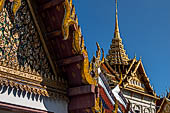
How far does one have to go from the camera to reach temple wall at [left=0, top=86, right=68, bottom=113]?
398cm

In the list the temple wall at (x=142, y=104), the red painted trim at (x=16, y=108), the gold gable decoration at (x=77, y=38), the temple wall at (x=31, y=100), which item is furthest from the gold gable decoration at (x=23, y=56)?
the temple wall at (x=142, y=104)

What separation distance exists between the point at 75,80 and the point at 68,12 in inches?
42.2

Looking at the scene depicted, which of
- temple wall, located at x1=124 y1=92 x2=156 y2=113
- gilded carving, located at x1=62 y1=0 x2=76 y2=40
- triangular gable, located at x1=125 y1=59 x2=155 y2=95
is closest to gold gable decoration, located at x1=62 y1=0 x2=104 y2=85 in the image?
gilded carving, located at x1=62 y1=0 x2=76 y2=40

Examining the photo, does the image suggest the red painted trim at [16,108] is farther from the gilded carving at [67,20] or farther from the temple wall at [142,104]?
the temple wall at [142,104]

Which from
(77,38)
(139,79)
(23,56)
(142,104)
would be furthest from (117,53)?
(23,56)

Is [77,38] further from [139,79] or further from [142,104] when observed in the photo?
[139,79]

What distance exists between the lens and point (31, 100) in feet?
14.1

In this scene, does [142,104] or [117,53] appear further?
[117,53]

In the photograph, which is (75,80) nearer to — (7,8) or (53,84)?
(53,84)

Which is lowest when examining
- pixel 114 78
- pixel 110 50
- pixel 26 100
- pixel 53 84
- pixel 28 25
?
pixel 26 100

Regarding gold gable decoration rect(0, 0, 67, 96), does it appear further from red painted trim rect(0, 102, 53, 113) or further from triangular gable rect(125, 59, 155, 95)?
triangular gable rect(125, 59, 155, 95)

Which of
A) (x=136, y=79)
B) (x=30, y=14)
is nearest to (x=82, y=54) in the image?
(x=30, y=14)

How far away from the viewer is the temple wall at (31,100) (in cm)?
398

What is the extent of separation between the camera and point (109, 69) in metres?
22.7
